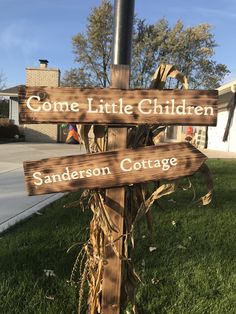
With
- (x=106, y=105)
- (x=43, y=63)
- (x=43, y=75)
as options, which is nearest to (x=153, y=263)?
(x=106, y=105)

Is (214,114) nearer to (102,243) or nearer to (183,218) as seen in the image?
(102,243)

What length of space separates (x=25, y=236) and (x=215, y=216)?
253cm

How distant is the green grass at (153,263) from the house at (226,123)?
1264cm

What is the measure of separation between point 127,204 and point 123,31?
41.7 inches

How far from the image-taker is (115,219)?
2.56 meters

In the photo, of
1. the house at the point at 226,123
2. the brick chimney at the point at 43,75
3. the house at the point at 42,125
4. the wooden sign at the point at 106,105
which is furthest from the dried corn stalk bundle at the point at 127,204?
the brick chimney at the point at 43,75

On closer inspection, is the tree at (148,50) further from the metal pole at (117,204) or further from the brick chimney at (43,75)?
the metal pole at (117,204)

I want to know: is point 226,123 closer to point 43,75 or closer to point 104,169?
point 43,75

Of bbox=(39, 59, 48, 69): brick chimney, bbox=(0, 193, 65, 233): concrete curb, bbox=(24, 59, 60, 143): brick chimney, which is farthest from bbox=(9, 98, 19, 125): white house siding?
bbox=(0, 193, 65, 233): concrete curb

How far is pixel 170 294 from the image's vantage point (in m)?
3.33

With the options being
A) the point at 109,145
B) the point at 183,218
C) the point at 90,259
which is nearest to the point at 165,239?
the point at 183,218

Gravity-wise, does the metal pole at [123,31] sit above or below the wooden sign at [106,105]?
above

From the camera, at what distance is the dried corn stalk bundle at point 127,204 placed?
2525mm

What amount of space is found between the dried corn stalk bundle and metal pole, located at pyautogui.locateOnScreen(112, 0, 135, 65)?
230 mm
